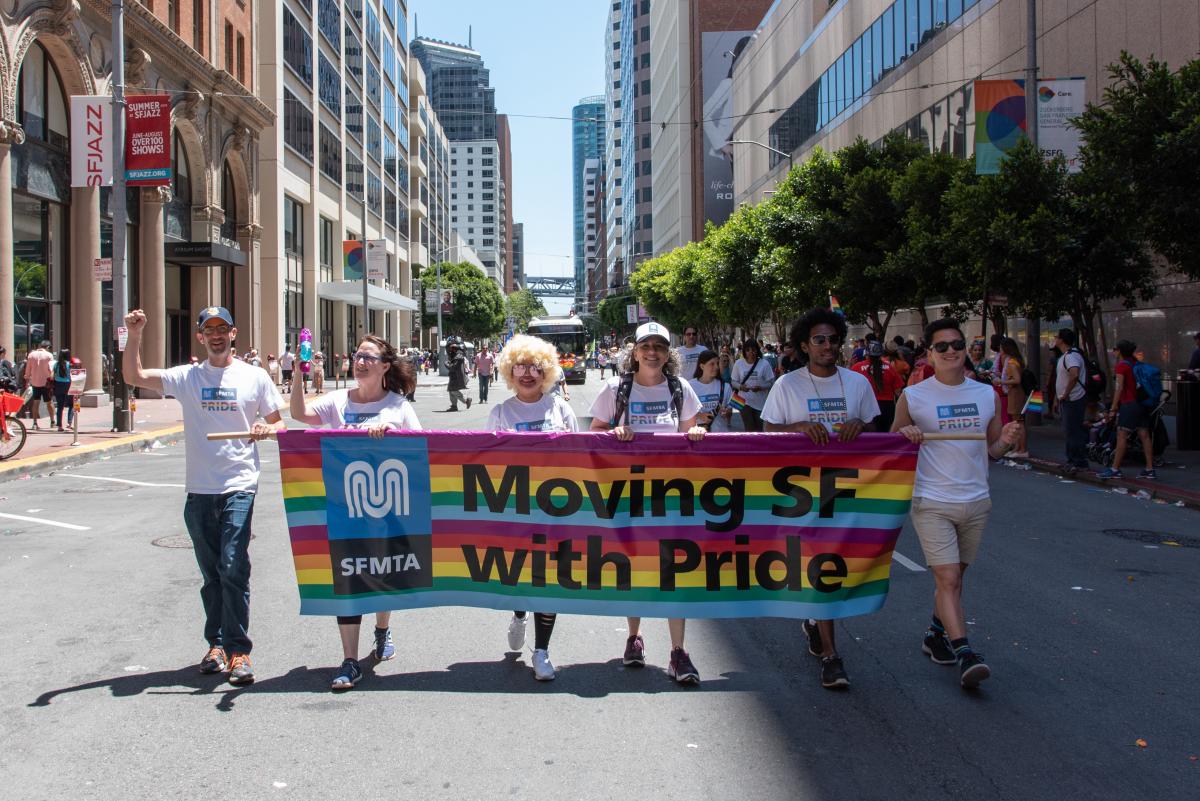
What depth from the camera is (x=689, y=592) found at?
5516 millimetres

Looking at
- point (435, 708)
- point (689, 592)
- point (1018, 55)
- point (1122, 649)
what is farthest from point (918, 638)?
point (1018, 55)

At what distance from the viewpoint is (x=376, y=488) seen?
18.4 feet

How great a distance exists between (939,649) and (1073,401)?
33.9 ft

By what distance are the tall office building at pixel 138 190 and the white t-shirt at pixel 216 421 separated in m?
19.0

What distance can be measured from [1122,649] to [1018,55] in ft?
83.2

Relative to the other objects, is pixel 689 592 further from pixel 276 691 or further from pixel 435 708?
pixel 276 691

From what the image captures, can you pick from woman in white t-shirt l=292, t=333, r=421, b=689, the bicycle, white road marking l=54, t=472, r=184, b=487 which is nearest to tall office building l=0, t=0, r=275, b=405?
the bicycle

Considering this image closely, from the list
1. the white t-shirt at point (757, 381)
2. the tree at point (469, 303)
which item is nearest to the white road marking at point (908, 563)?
the white t-shirt at point (757, 381)

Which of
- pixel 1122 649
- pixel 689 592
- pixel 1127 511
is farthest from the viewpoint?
pixel 1127 511

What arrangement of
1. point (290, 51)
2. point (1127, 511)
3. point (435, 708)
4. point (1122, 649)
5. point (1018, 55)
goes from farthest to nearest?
point (290, 51) < point (1018, 55) < point (1127, 511) < point (1122, 649) < point (435, 708)

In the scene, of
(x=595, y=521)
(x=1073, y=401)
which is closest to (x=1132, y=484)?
(x=1073, y=401)

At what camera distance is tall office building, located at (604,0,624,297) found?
160600 millimetres

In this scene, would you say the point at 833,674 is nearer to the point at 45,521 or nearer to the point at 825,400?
the point at 825,400

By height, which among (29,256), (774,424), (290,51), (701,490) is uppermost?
(290,51)
